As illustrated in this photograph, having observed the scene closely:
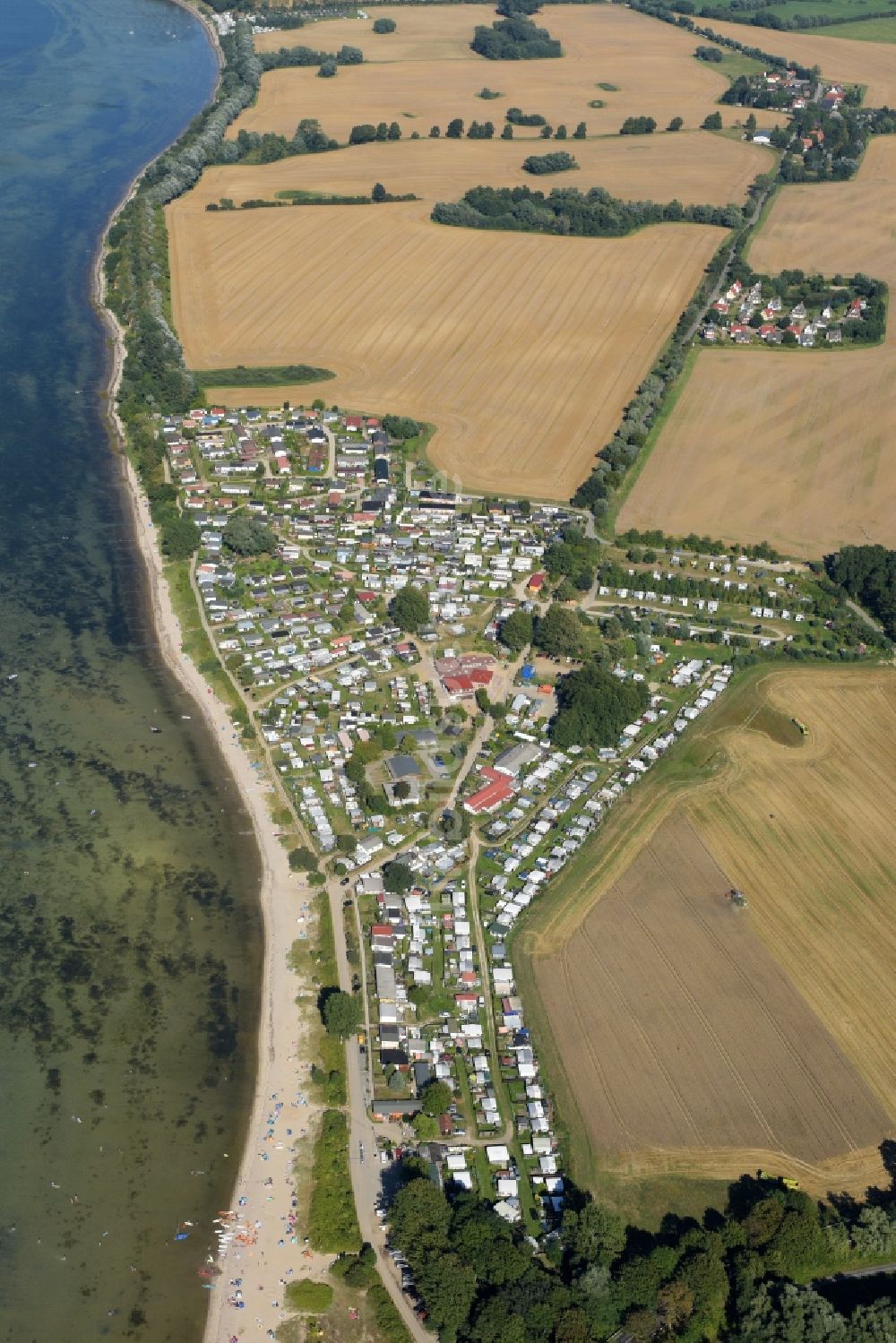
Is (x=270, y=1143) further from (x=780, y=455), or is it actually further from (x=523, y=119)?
(x=523, y=119)

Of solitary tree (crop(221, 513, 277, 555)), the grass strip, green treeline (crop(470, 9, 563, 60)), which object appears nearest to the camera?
the grass strip

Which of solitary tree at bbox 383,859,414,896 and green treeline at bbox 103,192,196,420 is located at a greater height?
solitary tree at bbox 383,859,414,896

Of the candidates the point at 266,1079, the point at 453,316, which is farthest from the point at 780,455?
the point at 266,1079

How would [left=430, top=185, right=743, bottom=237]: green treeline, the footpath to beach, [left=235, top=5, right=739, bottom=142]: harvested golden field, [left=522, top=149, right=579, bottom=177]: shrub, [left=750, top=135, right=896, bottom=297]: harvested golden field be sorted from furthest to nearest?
1. [left=235, top=5, right=739, bottom=142]: harvested golden field
2. [left=522, top=149, right=579, bottom=177]: shrub
3. [left=430, top=185, right=743, bottom=237]: green treeline
4. [left=750, top=135, right=896, bottom=297]: harvested golden field
5. the footpath to beach

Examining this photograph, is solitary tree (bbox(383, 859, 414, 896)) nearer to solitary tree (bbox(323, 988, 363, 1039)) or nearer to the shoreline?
the shoreline

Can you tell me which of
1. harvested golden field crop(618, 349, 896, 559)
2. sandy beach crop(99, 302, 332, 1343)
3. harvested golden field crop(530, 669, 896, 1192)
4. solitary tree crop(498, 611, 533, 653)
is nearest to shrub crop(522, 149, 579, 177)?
harvested golden field crop(618, 349, 896, 559)

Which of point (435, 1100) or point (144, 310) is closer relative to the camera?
point (435, 1100)

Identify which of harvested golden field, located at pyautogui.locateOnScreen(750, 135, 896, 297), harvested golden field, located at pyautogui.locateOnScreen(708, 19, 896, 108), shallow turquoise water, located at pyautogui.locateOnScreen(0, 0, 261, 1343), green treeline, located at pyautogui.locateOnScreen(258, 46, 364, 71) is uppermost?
harvested golden field, located at pyautogui.locateOnScreen(708, 19, 896, 108)
